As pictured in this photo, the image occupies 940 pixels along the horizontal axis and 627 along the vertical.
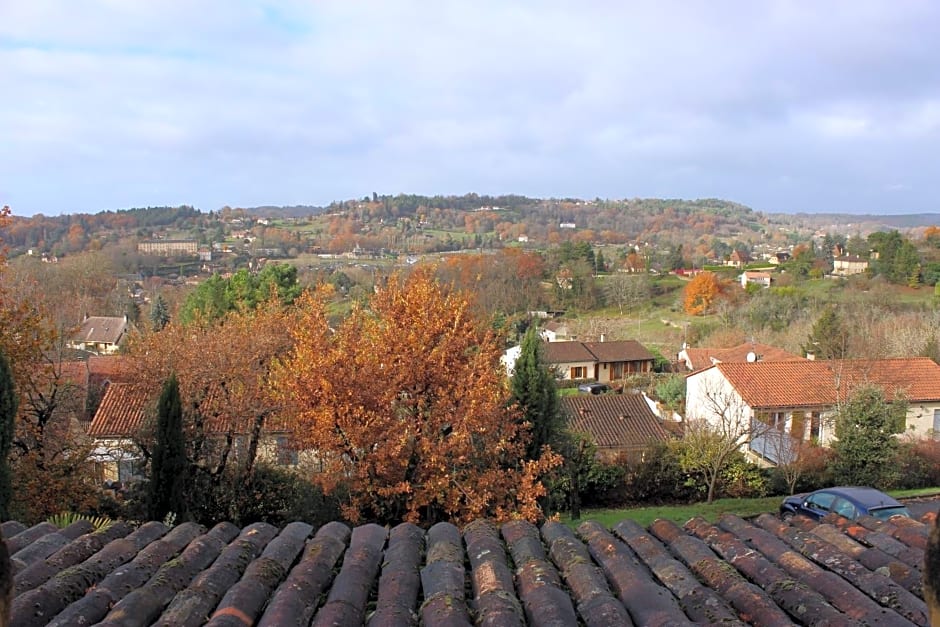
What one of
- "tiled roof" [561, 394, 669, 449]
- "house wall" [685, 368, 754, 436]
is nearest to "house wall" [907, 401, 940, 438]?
"house wall" [685, 368, 754, 436]

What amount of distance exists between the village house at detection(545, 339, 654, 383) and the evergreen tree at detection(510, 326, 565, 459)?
27.4 metres

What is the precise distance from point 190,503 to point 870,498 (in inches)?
541

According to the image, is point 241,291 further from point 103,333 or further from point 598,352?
point 598,352

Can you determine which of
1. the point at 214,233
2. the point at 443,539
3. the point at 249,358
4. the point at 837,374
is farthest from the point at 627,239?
→ the point at 443,539

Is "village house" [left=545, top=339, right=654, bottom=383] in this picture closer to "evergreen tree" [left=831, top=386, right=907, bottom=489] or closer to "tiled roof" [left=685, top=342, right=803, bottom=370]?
"tiled roof" [left=685, top=342, right=803, bottom=370]

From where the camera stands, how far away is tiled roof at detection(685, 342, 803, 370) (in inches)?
1409

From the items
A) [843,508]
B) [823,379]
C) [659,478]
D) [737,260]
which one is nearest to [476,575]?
[843,508]

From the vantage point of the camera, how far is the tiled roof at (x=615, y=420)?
891 inches

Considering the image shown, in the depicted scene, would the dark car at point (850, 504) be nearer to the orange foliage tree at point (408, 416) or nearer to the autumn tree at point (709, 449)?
the autumn tree at point (709, 449)

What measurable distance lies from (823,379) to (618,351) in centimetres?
2052

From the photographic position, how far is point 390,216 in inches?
5487

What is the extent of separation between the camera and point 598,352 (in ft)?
153

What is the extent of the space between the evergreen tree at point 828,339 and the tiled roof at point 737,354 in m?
1.21

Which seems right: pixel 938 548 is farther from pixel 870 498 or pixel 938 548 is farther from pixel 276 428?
pixel 276 428
